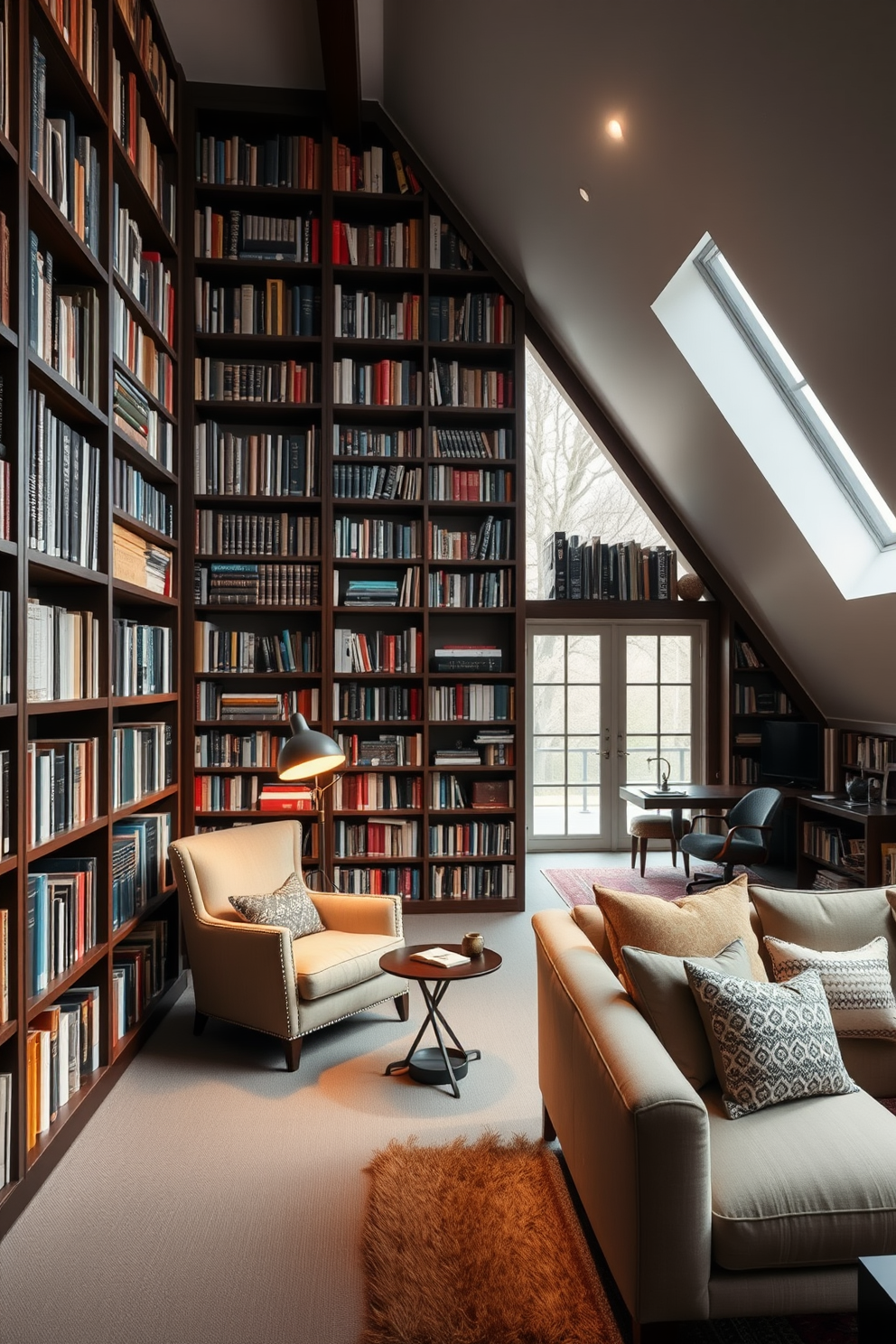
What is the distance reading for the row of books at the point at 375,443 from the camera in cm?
550

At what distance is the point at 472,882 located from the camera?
18.6ft

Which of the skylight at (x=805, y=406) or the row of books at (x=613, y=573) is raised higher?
the skylight at (x=805, y=406)

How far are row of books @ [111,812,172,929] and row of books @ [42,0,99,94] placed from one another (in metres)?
2.70

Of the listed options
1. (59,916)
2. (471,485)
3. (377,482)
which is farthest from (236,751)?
(59,916)

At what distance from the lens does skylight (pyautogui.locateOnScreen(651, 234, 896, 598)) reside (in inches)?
183

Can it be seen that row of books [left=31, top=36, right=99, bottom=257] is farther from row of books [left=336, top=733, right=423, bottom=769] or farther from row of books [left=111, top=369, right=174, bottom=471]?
row of books [left=336, top=733, right=423, bottom=769]

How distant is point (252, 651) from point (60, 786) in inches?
97.3

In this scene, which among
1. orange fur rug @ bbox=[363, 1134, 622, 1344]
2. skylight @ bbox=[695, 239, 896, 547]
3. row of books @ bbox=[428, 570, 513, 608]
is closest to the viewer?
orange fur rug @ bbox=[363, 1134, 622, 1344]

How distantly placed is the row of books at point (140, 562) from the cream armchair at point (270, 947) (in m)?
1.13

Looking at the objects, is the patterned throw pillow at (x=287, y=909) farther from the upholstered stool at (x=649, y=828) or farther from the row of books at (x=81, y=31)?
the upholstered stool at (x=649, y=828)

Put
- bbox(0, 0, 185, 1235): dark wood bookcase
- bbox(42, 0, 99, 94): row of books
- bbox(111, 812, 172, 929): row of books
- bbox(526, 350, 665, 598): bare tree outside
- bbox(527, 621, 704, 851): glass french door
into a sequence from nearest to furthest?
1. bbox(0, 0, 185, 1235): dark wood bookcase
2. bbox(42, 0, 99, 94): row of books
3. bbox(111, 812, 172, 929): row of books
4. bbox(527, 621, 704, 851): glass french door
5. bbox(526, 350, 665, 598): bare tree outside

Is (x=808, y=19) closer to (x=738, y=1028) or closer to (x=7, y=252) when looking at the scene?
(x=7, y=252)

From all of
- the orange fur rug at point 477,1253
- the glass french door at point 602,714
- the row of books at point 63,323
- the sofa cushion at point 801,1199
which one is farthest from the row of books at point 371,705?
the sofa cushion at point 801,1199

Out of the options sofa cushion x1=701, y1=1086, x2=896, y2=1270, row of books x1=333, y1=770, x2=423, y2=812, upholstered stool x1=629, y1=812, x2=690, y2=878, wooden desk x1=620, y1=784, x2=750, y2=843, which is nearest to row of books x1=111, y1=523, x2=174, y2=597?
row of books x1=333, y1=770, x2=423, y2=812
